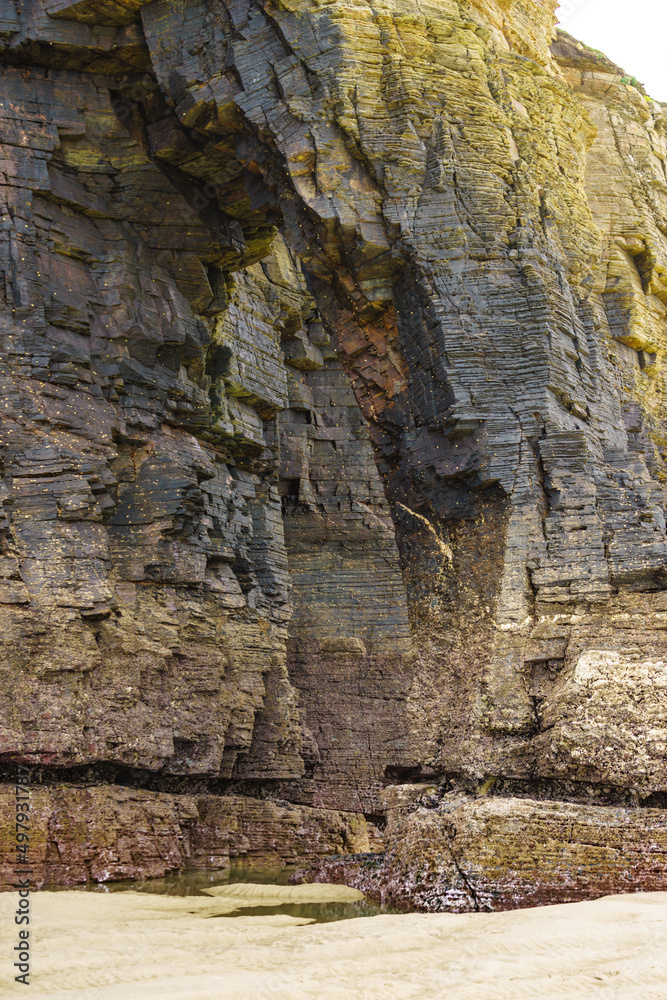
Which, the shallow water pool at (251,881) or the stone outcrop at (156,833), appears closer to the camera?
the shallow water pool at (251,881)

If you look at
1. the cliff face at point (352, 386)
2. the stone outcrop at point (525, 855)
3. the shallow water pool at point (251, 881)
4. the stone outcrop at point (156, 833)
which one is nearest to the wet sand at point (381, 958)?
the stone outcrop at point (525, 855)

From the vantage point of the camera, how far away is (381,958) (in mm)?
7352

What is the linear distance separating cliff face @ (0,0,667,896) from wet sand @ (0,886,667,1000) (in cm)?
217

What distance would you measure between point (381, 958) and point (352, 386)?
970 cm

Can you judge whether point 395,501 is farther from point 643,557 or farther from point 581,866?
point 581,866

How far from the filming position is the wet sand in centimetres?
634

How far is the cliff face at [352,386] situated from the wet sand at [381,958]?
2.17m

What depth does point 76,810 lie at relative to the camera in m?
13.3

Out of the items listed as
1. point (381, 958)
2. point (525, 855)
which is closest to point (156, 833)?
point (525, 855)

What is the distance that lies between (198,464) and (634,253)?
8.06 meters

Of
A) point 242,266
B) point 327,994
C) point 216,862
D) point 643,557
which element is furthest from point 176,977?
point 242,266

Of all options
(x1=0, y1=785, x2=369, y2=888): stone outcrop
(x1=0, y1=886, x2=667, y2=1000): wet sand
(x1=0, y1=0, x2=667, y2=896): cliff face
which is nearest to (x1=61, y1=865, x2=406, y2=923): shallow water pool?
(x1=0, y1=785, x2=369, y2=888): stone outcrop

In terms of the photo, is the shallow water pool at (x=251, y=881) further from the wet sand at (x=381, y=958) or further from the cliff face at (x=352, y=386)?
the wet sand at (x=381, y=958)

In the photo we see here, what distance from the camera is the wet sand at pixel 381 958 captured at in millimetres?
6336
